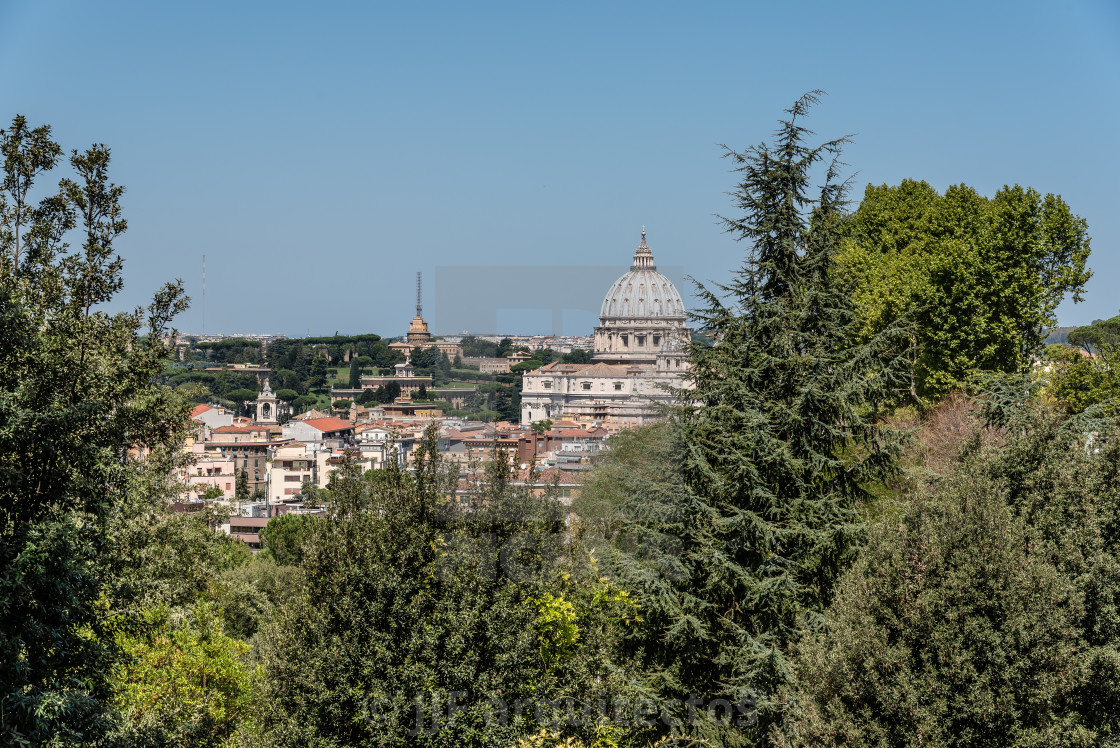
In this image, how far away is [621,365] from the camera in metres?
99.2

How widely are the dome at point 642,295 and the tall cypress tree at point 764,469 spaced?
101m

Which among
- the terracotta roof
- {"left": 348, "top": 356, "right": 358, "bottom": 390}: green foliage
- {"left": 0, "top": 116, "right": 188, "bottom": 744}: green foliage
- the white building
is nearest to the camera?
{"left": 0, "top": 116, "right": 188, "bottom": 744}: green foliage

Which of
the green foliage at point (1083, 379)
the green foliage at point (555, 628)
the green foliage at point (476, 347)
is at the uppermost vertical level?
the green foliage at point (476, 347)

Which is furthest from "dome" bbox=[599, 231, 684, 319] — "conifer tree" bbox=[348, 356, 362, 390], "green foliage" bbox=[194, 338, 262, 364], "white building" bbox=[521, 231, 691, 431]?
"green foliage" bbox=[194, 338, 262, 364]

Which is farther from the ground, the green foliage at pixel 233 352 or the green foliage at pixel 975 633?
the green foliage at pixel 233 352

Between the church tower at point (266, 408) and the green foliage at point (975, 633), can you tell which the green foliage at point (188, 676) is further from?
the church tower at point (266, 408)

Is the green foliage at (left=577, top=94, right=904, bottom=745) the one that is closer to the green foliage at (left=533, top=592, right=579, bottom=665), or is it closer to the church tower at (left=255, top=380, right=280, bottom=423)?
the green foliage at (left=533, top=592, right=579, bottom=665)

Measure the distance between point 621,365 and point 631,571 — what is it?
9034 cm

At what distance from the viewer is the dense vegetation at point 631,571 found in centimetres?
632

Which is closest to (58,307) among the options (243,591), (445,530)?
(445,530)

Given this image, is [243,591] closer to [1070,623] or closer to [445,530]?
[445,530]

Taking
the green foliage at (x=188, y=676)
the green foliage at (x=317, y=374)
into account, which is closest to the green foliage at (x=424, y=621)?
the green foliage at (x=188, y=676)

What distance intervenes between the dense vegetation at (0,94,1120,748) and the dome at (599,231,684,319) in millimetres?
101119

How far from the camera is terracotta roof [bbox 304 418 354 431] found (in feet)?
238
